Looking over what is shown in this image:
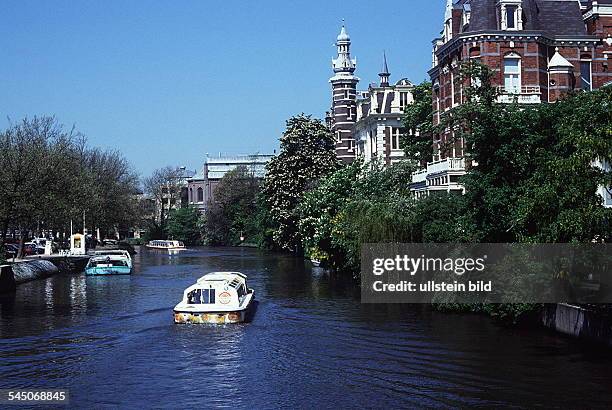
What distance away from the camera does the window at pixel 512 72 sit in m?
50.3

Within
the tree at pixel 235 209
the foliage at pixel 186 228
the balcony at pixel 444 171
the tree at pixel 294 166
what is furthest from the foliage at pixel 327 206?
the foliage at pixel 186 228

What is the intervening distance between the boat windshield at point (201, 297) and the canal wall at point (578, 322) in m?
13.7

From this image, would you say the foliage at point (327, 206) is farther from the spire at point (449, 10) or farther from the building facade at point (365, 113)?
the spire at point (449, 10)

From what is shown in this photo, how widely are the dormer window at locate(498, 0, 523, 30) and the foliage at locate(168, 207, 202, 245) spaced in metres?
92.7

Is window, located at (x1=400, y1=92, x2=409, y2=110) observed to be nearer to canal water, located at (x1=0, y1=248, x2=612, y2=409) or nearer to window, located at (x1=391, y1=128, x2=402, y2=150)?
window, located at (x1=391, y1=128, x2=402, y2=150)

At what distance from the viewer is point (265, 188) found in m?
89.4

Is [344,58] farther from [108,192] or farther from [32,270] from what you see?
[32,270]

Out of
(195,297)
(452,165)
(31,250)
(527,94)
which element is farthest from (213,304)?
(31,250)

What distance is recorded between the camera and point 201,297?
36875 millimetres

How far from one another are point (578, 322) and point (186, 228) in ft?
368

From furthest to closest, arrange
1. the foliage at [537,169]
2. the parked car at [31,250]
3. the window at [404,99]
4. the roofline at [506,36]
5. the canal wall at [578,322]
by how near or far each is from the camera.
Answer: the parked car at [31,250]
the window at [404,99]
the roofline at [506,36]
the canal wall at [578,322]
the foliage at [537,169]

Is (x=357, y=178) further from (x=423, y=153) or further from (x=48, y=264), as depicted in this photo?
(x=48, y=264)

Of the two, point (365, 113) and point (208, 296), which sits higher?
point (365, 113)

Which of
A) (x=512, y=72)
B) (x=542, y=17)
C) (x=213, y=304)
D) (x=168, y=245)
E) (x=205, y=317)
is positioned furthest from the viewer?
(x=168, y=245)
